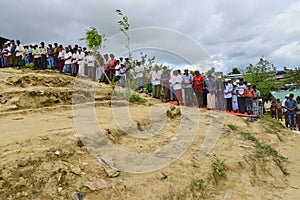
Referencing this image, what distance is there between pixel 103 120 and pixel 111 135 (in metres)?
0.89

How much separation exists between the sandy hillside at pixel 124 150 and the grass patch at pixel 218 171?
0.8 inches

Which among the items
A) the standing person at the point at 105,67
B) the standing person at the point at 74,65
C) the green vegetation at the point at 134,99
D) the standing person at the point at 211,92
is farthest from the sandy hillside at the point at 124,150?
the standing person at the point at 74,65

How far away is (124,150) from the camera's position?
14.5 feet

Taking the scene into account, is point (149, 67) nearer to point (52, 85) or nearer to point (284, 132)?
point (52, 85)

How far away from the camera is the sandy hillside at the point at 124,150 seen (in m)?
3.21

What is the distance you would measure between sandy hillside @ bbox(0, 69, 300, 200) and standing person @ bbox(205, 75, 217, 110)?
1079 mm

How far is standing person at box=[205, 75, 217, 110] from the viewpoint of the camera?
30.0 feet

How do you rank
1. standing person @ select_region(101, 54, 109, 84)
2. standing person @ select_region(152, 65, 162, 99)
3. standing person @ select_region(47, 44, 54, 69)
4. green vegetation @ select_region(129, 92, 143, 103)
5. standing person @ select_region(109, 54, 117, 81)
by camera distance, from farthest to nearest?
standing person @ select_region(47, 44, 54, 69) < standing person @ select_region(101, 54, 109, 84) < standing person @ select_region(109, 54, 117, 81) < standing person @ select_region(152, 65, 162, 99) < green vegetation @ select_region(129, 92, 143, 103)

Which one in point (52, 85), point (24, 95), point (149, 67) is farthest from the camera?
point (149, 67)

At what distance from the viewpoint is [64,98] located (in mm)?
7438

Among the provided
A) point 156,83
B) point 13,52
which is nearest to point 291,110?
point 156,83

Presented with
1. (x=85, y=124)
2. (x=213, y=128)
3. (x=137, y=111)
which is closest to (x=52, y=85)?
(x=137, y=111)

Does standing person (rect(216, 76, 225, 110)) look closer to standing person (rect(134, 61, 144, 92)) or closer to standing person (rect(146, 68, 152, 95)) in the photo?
standing person (rect(146, 68, 152, 95))

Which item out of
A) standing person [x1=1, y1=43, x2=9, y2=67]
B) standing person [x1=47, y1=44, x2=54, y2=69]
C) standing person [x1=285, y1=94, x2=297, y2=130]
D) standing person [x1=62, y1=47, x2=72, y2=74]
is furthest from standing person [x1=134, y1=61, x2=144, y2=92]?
standing person [x1=1, y1=43, x2=9, y2=67]
